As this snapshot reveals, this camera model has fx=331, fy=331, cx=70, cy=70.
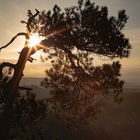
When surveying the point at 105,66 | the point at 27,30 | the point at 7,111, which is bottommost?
the point at 7,111

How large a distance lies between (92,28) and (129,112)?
169772mm

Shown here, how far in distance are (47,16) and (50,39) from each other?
1519 mm

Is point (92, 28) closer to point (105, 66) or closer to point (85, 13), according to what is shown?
point (85, 13)

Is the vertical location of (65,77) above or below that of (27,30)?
below

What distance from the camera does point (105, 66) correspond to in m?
18.1

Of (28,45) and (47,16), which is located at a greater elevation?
(47,16)

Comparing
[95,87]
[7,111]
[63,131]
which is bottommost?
[63,131]

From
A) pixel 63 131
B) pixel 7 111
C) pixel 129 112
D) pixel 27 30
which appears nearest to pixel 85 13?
pixel 27 30

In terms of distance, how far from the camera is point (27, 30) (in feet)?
55.9

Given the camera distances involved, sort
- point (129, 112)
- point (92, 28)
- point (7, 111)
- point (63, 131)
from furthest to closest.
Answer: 1. point (129, 112)
2. point (63, 131)
3. point (92, 28)
4. point (7, 111)

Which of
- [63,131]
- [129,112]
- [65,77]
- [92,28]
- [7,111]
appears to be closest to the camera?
[7,111]

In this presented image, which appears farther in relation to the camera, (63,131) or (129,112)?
(129,112)

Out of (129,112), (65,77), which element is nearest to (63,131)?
(65,77)

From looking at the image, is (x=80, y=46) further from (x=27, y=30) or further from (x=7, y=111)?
(x=7, y=111)
